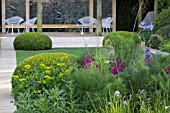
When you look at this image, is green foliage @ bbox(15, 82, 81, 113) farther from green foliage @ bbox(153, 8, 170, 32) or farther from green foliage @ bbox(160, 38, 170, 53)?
green foliage @ bbox(153, 8, 170, 32)

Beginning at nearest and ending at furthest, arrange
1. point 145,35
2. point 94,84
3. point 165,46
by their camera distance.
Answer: point 94,84 < point 165,46 < point 145,35

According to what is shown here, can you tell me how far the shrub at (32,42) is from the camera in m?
16.6

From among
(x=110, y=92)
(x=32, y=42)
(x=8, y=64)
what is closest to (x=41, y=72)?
(x=110, y=92)

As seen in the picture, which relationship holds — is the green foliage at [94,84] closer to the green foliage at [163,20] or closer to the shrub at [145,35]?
the green foliage at [163,20]

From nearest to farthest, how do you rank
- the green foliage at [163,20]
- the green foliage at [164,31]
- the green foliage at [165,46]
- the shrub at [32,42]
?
the green foliage at [165,46], the green foliage at [164,31], the shrub at [32,42], the green foliage at [163,20]

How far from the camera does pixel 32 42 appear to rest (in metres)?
16.6

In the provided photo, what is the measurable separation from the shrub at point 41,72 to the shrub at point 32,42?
27.4 ft

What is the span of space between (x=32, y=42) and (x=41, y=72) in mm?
9442

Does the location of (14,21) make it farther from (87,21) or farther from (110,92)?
(110,92)

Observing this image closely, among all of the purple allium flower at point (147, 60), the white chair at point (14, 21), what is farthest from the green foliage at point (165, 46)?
the white chair at point (14, 21)

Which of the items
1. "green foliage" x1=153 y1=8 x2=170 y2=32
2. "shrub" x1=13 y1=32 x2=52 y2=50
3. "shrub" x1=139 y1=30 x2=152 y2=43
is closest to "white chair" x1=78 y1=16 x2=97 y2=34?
"shrub" x1=139 y1=30 x2=152 y2=43

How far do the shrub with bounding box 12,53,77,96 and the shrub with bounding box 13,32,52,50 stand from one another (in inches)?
329

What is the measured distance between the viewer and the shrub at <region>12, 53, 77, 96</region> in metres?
6.71

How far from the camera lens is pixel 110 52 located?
21.9 feet
